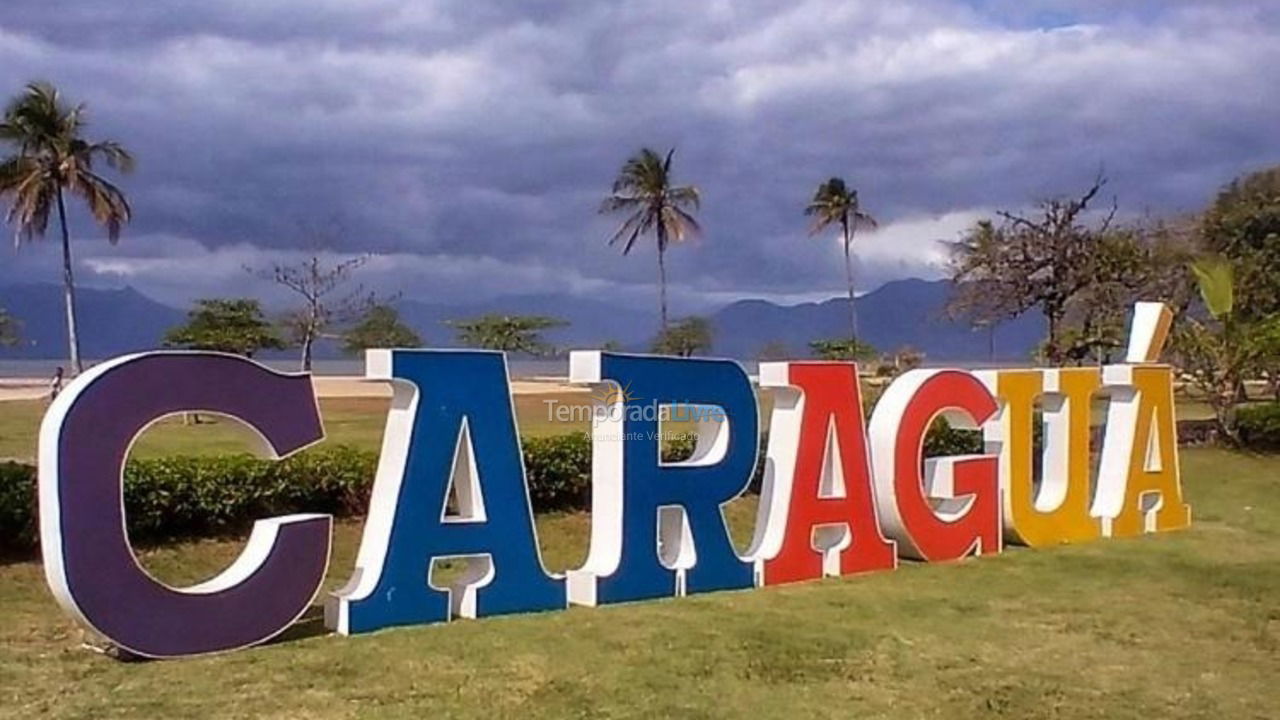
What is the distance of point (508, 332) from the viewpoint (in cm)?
6925

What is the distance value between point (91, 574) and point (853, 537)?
6.60 metres

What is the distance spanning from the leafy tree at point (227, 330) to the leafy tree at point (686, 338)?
20.9 m

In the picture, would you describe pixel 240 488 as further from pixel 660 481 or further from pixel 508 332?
pixel 508 332

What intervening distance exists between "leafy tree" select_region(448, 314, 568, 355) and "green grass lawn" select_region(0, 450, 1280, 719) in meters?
57.8

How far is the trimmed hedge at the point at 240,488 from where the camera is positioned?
35.0 ft

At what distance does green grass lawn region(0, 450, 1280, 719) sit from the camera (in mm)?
6859

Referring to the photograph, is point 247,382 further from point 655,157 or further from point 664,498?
point 655,157

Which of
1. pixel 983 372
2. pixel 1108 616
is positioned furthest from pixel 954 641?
pixel 983 372

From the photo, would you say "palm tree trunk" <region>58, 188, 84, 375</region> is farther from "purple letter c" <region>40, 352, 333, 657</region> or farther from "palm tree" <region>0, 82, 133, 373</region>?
"purple letter c" <region>40, 352, 333, 657</region>

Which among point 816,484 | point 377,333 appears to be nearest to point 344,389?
point 377,333

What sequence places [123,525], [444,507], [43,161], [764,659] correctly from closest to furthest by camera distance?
[123,525]
[764,659]
[444,507]
[43,161]

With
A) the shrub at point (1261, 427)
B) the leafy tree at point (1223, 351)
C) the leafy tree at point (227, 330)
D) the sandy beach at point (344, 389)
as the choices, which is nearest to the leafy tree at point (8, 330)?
the sandy beach at point (344, 389)

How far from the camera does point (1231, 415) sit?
21875 mm

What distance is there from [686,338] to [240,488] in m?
59.0
